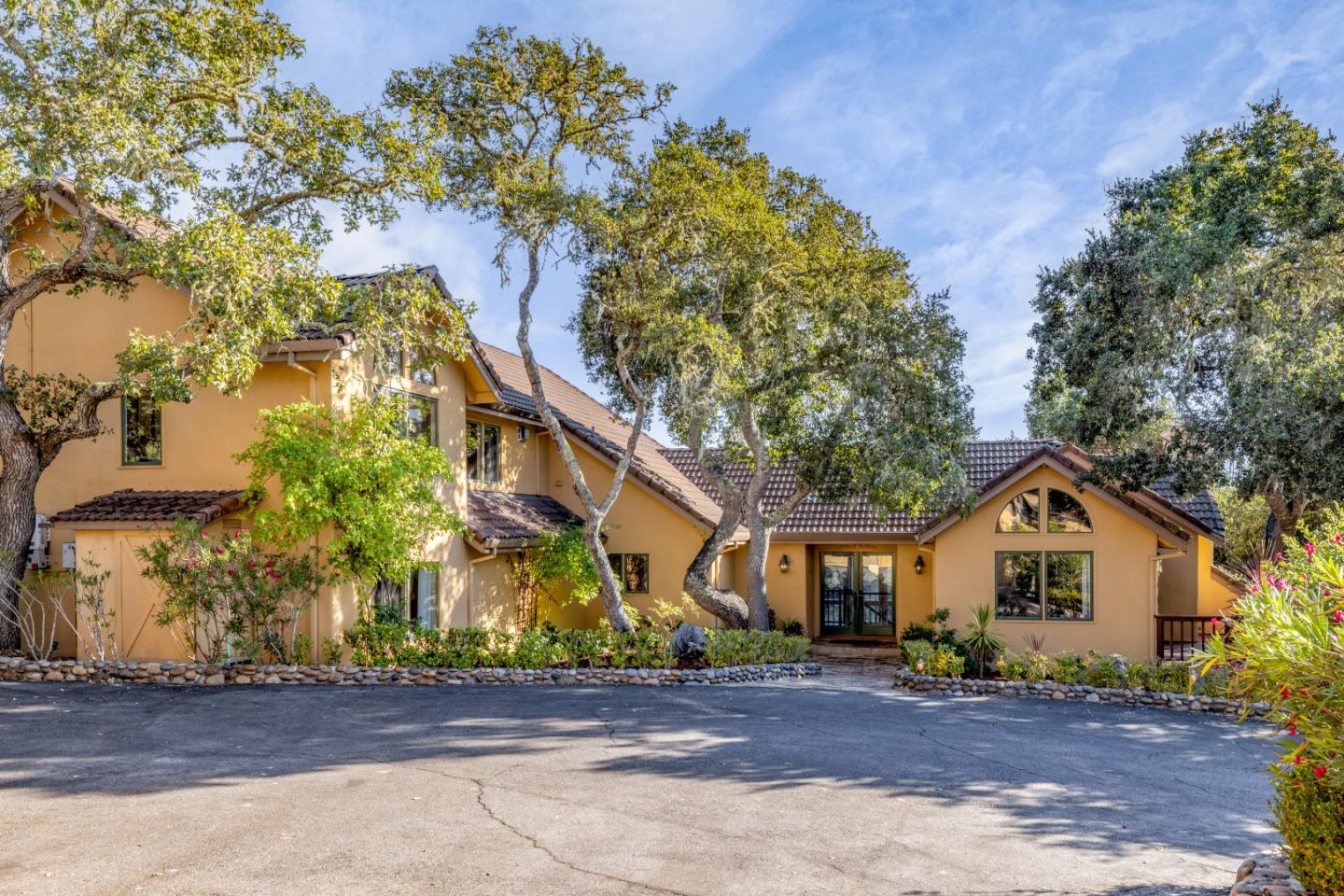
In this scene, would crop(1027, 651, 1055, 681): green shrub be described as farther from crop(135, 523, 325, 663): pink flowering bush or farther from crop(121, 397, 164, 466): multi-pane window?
crop(121, 397, 164, 466): multi-pane window

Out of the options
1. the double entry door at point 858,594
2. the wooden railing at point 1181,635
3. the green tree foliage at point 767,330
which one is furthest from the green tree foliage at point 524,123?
the wooden railing at point 1181,635

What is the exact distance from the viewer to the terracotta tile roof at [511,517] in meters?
18.8

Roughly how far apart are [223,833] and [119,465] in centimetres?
1153

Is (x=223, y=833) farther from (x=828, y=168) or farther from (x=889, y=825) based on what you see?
(x=828, y=168)

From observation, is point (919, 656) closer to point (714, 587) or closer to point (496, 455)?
point (714, 587)

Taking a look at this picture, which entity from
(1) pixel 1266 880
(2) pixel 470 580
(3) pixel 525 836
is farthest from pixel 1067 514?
(3) pixel 525 836

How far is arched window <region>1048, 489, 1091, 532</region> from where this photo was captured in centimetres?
1978

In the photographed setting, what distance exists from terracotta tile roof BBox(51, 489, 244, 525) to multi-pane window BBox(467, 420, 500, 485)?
236 inches

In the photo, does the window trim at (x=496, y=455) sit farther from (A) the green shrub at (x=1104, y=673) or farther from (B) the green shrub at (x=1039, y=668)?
(A) the green shrub at (x=1104, y=673)

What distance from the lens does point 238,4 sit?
14203 millimetres

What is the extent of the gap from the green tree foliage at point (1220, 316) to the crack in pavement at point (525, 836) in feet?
49.4

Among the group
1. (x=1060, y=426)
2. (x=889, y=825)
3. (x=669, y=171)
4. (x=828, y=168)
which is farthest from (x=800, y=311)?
(x=1060, y=426)

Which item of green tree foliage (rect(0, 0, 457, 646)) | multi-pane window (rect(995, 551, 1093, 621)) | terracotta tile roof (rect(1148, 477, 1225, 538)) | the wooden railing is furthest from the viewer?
terracotta tile roof (rect(1148, 477, 1225, 538))

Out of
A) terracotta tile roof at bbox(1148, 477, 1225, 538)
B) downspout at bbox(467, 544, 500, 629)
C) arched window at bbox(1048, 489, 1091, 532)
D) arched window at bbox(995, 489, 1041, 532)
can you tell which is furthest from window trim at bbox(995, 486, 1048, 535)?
downspout at bbox(467, 544, 500, 629)
